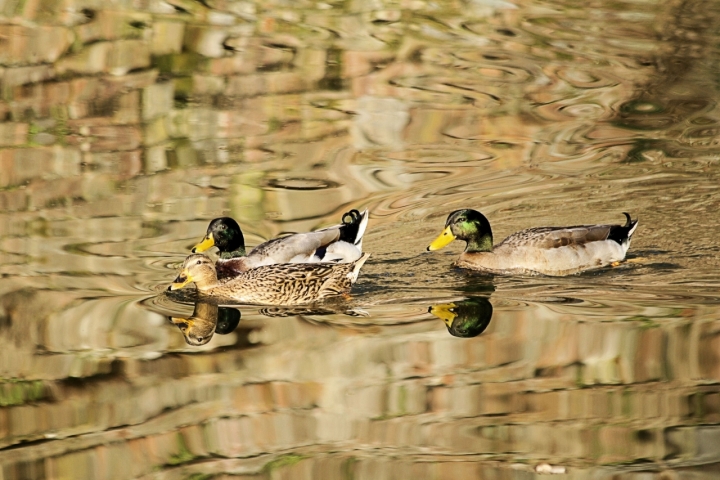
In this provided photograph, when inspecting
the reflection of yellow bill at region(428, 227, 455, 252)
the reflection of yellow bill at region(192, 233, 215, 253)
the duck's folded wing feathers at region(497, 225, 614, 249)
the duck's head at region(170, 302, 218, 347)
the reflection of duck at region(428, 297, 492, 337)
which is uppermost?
the duck's folded wing feathers at region(497, 225, 614, 249)

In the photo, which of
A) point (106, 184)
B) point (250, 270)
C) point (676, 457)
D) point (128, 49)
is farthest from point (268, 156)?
point (676, 457)

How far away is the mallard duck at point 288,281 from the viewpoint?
876 cm

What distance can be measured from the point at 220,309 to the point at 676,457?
3.89 m

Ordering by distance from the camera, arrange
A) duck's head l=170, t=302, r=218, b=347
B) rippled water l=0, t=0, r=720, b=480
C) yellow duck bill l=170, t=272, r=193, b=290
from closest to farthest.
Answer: rippled water l=0, t=0, r=720, b=480, duck's head l=170, t=302, r=218, b=347, yellow duck bill l=170, t=272, r=193, b=290

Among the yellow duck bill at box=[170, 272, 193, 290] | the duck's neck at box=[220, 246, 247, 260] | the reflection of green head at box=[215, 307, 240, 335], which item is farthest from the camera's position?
the duck's neck at box=[220, 246, 247, 260]

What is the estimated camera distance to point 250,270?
30.0ft

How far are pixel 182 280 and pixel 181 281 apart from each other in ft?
0.04

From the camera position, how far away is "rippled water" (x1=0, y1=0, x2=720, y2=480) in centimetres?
626

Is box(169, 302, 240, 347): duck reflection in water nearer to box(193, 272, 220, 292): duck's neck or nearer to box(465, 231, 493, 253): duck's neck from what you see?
box(193, 272, 220, 292): duck's neck

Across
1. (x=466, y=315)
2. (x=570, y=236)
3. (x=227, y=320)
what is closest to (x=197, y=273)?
(x=227, y=320)

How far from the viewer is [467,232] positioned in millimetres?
9836

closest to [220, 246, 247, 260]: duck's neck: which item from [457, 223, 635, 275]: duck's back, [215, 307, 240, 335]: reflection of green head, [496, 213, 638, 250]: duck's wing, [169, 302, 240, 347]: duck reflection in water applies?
[169, 302, 240, 347]: duck reflection in water

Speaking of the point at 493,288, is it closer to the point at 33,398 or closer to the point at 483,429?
the point at 483,429

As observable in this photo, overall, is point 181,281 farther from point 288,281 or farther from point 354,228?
point 354,228
